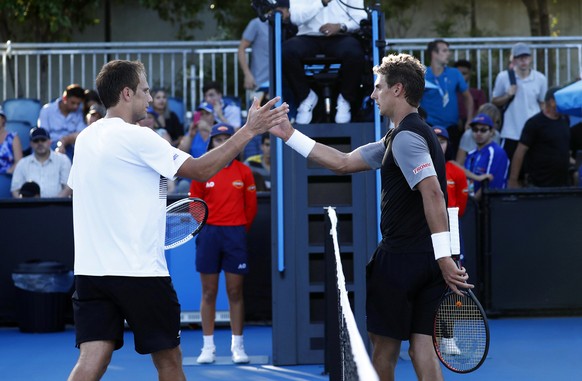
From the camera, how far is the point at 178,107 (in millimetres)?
14258

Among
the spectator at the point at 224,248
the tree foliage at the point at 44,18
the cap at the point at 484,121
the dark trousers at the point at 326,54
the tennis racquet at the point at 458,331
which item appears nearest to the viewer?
the tennis racquet at the point at 458,331

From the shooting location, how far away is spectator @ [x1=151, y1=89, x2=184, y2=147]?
13.3 metres

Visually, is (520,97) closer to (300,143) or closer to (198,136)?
(198,136)

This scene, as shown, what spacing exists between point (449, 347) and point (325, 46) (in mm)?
3975

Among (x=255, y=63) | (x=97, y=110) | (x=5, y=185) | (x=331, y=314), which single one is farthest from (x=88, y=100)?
(x=331, y=314)

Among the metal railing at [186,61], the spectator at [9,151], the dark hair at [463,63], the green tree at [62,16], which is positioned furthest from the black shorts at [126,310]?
the green tree at [62,16]

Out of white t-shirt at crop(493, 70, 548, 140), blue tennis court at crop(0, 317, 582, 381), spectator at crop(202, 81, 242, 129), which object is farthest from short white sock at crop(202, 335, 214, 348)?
white t-shirt at crop(493, 70, 548, 140)

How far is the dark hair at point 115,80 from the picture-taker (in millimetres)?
5797

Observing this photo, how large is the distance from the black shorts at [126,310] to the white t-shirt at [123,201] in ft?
0.17

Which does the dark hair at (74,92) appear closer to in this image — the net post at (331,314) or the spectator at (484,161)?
the spectator at (484,161)

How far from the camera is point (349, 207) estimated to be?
919 centimetres

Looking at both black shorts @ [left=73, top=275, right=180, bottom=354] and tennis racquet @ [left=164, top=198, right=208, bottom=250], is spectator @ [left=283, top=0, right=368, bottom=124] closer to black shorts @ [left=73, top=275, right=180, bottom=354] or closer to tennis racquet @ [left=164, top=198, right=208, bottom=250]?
tennis racquet @ [left=164, top=198, right=208, bottom=250]

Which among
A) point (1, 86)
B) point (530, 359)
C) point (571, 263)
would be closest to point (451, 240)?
point (530, 359)

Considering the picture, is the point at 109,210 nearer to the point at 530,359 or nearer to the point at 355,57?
the point at 355,57
